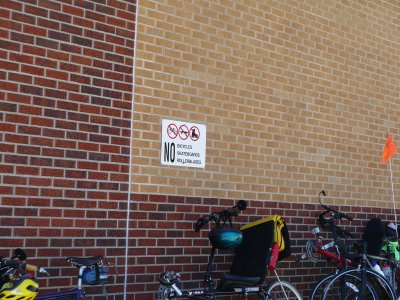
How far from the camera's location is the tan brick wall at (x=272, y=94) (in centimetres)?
656

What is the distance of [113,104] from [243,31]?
201cm

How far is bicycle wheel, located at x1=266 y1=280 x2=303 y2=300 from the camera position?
263 inches

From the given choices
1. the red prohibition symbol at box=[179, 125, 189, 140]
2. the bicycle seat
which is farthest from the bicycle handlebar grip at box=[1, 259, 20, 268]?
the red prohibition symbol at box=[179, 125, 189, 140]

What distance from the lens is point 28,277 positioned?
466 centimetres

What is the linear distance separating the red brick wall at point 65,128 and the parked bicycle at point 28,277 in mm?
418

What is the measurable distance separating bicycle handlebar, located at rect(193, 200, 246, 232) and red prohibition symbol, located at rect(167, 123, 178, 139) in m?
0.88

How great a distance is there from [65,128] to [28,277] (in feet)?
5.27

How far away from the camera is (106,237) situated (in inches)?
238

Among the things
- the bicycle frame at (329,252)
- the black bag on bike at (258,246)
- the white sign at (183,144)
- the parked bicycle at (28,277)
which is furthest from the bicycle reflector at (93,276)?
the bicycle frame at (329,252)

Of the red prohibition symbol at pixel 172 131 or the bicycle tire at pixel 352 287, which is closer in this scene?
the red prohibition symbol at pixel 172 131

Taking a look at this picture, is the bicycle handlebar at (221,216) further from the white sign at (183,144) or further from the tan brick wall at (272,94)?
the white sign at (183,144)

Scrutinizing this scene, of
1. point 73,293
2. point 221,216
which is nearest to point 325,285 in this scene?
point 221,216

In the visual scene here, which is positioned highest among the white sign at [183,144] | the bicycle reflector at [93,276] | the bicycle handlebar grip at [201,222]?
the white sign at [183,144]

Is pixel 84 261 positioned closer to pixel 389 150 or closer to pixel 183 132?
pixel 183 132
